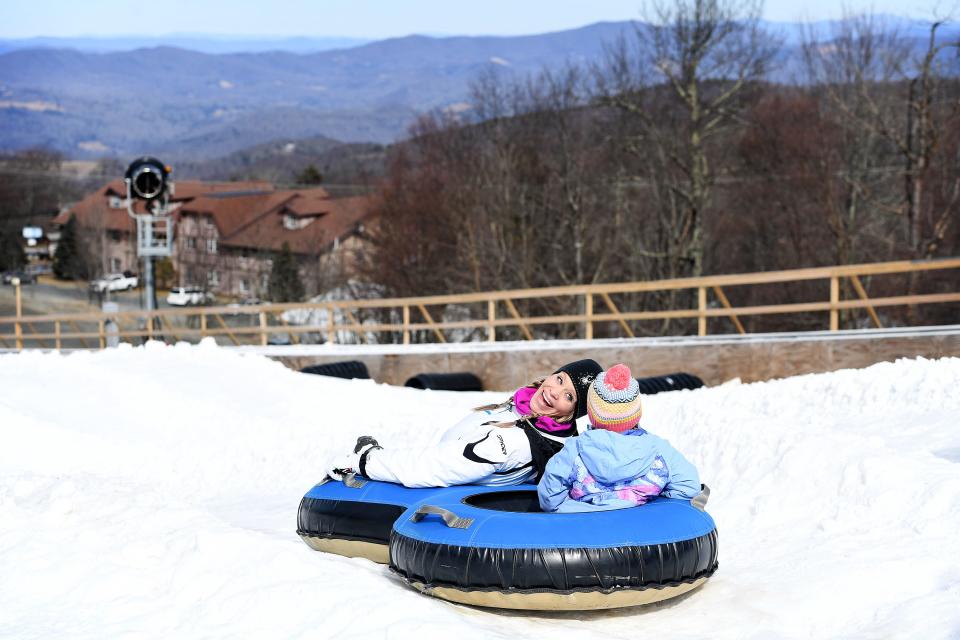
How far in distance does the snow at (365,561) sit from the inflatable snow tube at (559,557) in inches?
7.2

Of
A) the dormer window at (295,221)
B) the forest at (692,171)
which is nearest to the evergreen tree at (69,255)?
the dormer window at (295,221)

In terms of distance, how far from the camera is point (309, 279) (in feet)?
238

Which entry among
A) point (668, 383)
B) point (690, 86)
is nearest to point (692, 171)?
point (690, 86)

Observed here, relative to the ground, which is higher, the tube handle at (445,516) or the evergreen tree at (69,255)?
the tube handle at (445,516)

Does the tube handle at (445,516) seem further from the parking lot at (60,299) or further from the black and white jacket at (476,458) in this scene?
the parking lot at (60,299)

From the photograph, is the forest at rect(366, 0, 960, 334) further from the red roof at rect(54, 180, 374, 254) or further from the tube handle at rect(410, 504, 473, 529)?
the tube handle at rect(410, 504, 473, 529)

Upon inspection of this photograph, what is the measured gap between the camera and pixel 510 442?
277 inches

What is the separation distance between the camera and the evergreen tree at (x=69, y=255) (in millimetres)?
93250

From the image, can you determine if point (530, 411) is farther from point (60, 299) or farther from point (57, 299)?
point (60, 299)

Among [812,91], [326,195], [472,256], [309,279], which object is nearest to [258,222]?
[326,195]

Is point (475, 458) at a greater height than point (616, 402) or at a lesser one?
lesser

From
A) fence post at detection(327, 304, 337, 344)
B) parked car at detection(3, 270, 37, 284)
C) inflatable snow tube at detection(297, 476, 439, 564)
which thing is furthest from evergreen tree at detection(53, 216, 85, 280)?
inflatable snow tube at detection(297, 476, 439, 564)

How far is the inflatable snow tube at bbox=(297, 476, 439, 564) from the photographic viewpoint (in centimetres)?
721

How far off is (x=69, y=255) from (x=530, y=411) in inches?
3732
